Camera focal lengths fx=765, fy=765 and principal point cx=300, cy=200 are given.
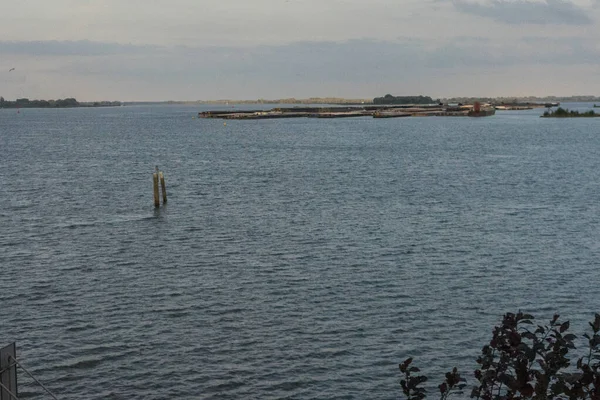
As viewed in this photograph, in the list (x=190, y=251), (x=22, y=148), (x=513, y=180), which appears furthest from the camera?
(x=22, y=148)

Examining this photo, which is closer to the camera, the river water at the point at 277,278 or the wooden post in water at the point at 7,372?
the wooden post in water at the point at 7,372

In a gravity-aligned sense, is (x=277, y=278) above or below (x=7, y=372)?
below

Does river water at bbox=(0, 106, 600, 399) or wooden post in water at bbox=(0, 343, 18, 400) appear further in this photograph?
river water at bbox=(0, 106, 600, 399)

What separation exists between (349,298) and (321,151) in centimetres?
8469

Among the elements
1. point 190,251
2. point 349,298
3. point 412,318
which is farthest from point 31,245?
point 412,318

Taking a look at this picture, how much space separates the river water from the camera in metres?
22.8

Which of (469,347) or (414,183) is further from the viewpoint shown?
(414,183)

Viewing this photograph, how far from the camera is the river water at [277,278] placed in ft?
74.6

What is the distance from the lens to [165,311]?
2802 cm

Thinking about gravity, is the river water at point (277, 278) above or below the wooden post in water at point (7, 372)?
below

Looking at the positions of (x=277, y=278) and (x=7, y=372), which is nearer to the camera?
(x=7, y=372)

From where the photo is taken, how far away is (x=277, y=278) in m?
32.6

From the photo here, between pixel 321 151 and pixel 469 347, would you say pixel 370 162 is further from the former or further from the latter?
pixel 469 347

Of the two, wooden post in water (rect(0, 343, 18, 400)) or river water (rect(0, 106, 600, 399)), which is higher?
wooden post in water (rect(0, 343, 18, 400))
